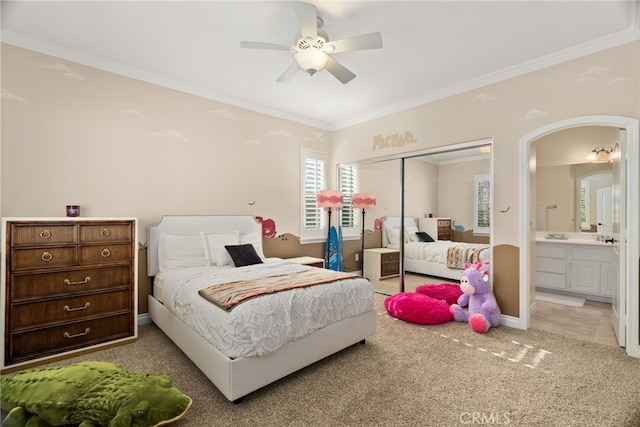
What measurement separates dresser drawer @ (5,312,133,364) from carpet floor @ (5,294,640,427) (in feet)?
0.48

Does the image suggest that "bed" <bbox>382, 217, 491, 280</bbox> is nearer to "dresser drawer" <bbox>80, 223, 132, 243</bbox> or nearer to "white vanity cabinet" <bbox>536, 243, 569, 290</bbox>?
"white vanity cabinet" <bbox>536, 243, 569, 290</bbox>

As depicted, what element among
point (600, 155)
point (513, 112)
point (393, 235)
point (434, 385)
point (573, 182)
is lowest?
point (434, 385)

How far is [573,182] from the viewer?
15.8 ft

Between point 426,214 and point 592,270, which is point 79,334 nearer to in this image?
point 426,214

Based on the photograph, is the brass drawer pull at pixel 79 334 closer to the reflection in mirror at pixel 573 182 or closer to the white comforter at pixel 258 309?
the white comforter at pixel 258 309

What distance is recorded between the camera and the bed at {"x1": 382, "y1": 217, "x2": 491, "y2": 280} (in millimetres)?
4094

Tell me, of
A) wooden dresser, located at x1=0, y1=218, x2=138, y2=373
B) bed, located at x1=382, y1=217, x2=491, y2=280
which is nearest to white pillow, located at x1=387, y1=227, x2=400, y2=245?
bed, located at x1=382, y1=217, x2=491, y2=280

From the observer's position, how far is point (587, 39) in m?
2.85

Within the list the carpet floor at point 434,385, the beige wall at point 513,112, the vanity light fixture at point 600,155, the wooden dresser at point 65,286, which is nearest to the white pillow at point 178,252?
the wooden dresser at point 65,286

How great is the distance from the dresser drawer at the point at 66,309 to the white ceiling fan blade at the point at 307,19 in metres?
2.94

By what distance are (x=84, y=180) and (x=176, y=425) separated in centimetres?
264

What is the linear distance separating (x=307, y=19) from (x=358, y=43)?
0.43 meters

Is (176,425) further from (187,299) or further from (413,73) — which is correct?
(413,73)

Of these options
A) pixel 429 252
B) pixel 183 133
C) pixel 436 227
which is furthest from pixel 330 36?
pixel 429 252
